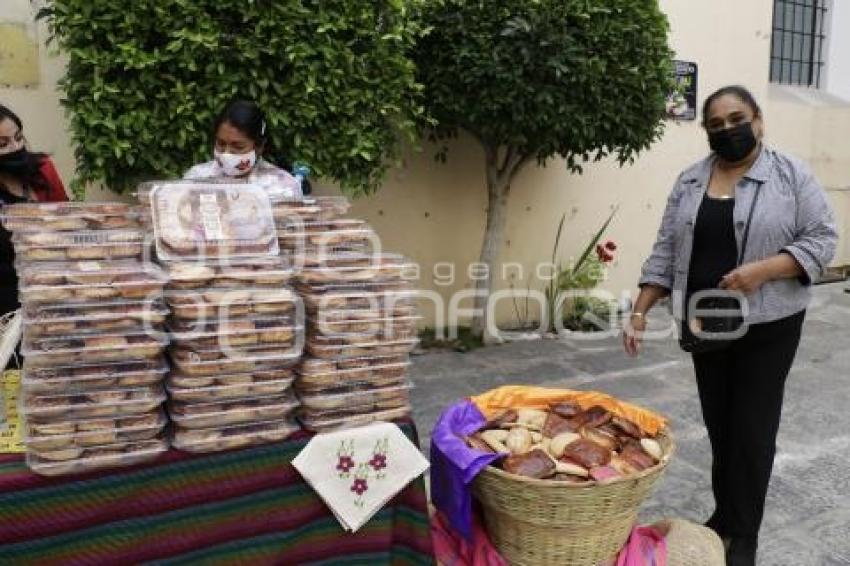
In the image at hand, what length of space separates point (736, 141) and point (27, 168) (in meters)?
2.59

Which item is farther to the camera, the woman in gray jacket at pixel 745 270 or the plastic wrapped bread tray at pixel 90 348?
the woman in gray jacket at pixel 745 270

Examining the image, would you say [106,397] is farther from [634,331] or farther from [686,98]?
[686,98]

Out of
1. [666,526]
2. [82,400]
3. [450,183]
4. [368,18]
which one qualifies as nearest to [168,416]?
[82,400]

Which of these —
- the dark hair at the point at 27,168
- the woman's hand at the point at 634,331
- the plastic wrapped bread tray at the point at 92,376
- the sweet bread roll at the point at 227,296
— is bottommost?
the woman's hand at the point at 634,331

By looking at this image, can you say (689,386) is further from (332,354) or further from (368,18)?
(332,354)

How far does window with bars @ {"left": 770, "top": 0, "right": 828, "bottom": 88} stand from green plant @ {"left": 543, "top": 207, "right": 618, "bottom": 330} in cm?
416

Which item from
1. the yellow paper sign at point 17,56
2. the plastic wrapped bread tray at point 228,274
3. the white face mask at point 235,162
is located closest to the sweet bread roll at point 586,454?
the plastic wrapped bread tray at point 228,274

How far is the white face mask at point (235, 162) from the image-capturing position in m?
2.72

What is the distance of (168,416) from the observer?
1.65 m

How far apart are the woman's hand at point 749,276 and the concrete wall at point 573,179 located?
3390mm

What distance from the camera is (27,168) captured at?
9.08 ft

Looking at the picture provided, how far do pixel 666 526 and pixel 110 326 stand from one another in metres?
1.87

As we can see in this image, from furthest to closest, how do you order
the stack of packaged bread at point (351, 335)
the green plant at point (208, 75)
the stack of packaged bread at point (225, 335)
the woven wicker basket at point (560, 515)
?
the green plant at point (208, 75) < the woven wicker basket at point (560, 515) < the stack of packaged bread at point (351, 335) < the stack of packaged bread at point (225, 335)

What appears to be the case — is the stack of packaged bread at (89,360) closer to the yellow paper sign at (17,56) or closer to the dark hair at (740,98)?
the dark hair at (740,98)
